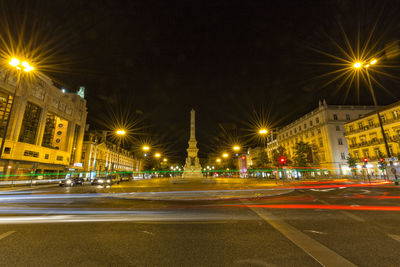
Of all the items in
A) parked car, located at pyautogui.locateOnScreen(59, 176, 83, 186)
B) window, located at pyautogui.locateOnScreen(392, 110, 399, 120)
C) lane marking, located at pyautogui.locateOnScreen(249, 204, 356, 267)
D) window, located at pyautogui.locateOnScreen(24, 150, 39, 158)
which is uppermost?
window, located at pyautogui.locateOnScreen(392, 110, 399, 120)

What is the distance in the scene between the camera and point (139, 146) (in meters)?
119

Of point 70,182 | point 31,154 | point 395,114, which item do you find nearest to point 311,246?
point 70,182

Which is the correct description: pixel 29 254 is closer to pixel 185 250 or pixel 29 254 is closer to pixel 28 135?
pixel 185 250

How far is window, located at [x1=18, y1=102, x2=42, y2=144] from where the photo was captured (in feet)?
135

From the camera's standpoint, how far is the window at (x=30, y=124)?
41000 millimetres

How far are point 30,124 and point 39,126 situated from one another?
1.70m

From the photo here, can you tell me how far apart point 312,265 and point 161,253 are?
118 inches

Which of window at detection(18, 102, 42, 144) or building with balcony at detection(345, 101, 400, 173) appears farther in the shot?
window at detection(18, 102, 42, 144)

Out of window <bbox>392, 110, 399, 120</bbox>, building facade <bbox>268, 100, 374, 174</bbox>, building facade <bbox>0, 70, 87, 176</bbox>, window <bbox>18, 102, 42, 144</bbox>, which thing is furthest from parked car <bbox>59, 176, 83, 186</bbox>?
window <bbox>392, 110, 399, 120</bbox>

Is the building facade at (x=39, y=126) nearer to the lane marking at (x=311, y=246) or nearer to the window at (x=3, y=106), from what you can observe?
the window at (x=3, y=106)

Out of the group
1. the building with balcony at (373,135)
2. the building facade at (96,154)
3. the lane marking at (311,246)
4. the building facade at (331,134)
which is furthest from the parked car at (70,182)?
the building facade at (331,134)

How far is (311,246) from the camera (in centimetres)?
439

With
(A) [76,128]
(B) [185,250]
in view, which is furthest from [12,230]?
(A) [76,128]

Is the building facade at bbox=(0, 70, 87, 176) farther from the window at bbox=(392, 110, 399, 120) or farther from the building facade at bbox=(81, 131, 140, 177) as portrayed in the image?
the window at bbox=(392, 110, 399, 120)
